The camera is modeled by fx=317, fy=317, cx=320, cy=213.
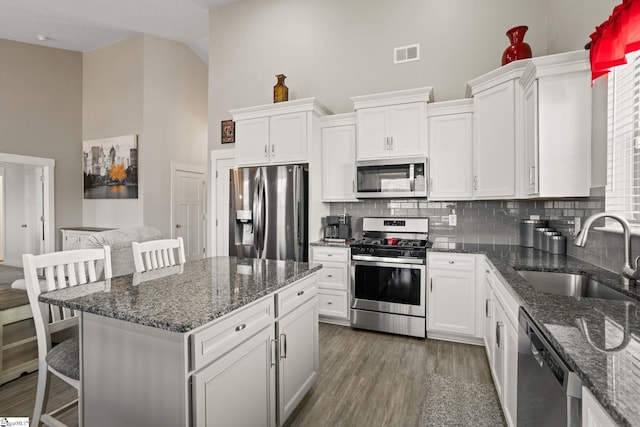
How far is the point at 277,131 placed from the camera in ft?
12.5

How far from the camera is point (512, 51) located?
285cm

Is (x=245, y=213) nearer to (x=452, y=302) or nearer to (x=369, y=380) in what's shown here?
(x=369, y=380)

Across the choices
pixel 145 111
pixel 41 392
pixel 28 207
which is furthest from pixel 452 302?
pixel 28 207

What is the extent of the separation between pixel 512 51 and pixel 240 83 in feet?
11.6

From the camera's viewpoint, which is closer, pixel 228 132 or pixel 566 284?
pixel 566 284

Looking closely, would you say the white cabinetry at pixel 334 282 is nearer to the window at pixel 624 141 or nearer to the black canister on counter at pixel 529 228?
the black canister on counter at pixel 529 228

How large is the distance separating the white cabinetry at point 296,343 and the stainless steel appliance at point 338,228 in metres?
1.64

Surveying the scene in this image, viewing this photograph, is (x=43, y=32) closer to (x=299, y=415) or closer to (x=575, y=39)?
(x=299, y=415)

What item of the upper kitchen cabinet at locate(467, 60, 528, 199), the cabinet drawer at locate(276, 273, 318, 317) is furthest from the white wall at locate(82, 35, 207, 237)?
the upper kitchen cabinet at locate(467, 60, 528, 199)

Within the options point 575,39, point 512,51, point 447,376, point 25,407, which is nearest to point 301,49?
Result: point 512,51

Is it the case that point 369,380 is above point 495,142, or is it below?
below

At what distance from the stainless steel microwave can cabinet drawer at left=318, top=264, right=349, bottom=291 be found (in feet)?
2.74

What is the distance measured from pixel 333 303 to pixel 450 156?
2.02m

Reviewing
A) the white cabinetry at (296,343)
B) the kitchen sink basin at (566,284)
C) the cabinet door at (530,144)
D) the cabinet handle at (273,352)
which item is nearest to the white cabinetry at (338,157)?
the cabinet door at (530,144)
